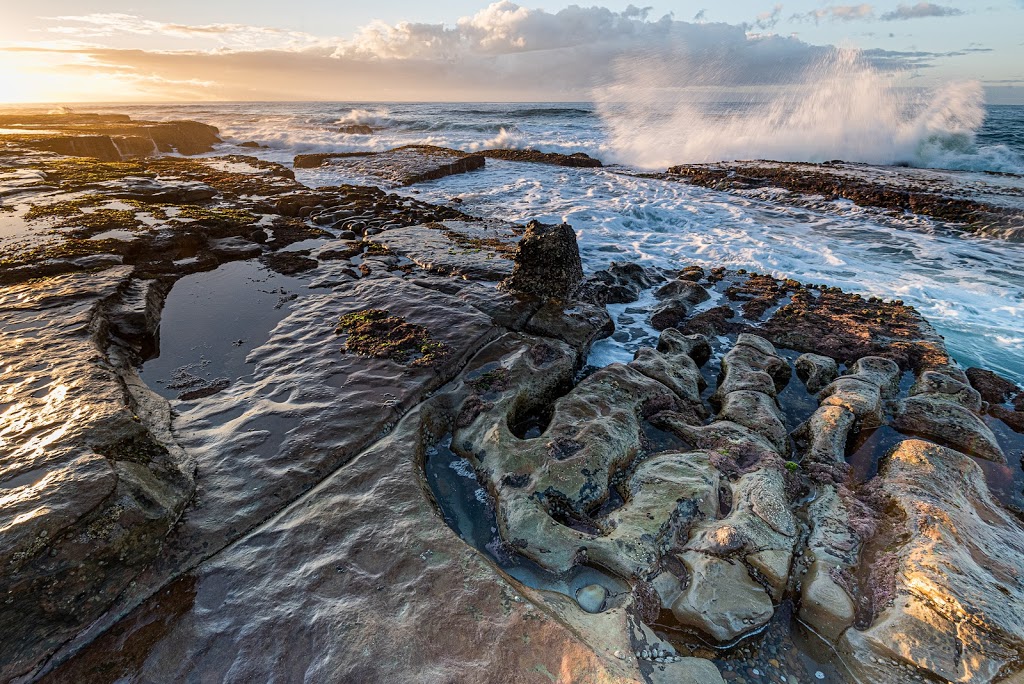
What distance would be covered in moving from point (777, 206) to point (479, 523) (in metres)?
18.3

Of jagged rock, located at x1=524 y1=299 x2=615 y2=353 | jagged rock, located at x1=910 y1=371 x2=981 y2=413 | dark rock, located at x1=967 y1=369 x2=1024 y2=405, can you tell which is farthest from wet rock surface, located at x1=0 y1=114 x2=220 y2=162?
dark rock, located at x1=967 y1=369 x2=1024 y2=405

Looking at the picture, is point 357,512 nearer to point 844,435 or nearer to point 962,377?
point 844,435

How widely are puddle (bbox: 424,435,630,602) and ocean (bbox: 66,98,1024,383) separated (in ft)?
11.9

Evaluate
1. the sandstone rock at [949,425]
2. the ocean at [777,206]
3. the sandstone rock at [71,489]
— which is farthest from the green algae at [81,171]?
the sandstone rock at [949,425]

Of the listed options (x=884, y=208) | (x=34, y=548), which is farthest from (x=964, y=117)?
(x=34, y=548)

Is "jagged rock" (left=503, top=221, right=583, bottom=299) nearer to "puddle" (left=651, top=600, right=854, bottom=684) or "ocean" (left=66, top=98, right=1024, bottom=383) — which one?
"ocean" (left=66, top=98, right=1024, bottom=383)

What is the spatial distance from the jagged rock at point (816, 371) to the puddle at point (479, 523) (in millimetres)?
4469

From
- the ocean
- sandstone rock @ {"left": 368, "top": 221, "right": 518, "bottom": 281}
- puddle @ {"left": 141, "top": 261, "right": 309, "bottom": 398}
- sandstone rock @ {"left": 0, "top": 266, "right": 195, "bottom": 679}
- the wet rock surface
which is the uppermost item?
the wet rock surface

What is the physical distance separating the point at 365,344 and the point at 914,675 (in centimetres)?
593

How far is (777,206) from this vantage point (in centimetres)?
1705

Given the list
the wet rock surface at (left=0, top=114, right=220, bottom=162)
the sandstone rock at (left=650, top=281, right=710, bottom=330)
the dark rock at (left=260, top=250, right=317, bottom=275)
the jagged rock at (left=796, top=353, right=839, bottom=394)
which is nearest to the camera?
the jagged rock at (left=796, top=353, right=839, bottom=394)

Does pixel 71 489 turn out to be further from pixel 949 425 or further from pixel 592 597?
pixel 949 425

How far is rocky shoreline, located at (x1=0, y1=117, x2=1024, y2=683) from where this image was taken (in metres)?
2.74

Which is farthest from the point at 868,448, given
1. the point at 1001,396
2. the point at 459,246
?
the point at 459,246
